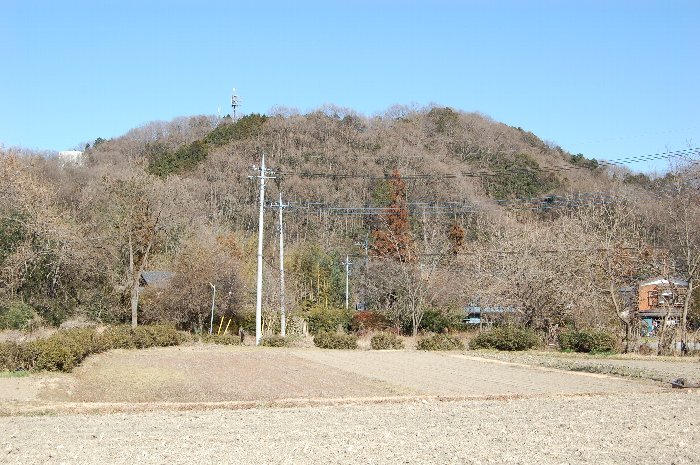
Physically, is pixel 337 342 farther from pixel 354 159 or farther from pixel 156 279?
pixel 354 159

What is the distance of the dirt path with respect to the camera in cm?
923

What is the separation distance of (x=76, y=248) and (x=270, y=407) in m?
33.3

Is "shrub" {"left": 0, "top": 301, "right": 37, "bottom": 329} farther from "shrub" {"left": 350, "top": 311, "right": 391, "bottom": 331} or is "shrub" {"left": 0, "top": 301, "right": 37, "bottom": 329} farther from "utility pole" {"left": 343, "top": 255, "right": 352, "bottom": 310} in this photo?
"utility pole" {"left": 343, "top": 255, "right": 352, "bottom": 310}

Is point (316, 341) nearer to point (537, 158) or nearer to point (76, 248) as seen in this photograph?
point (76, 248)

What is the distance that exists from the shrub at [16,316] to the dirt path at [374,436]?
2970 cm

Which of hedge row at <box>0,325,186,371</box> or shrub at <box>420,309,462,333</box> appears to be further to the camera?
shrub at <box>420,309,462,333</box>

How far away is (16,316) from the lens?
135 feet

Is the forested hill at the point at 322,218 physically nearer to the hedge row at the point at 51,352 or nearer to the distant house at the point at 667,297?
the distant house at the point at 667,297

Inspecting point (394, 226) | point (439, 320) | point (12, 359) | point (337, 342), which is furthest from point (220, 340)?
point (394, 226)

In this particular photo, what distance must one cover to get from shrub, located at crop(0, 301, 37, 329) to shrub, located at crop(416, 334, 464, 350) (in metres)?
22.1

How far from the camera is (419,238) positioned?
5991 cm

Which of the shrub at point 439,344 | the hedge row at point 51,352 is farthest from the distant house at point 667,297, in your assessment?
the hedge row at point 51,352

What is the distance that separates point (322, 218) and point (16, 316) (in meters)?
31.9

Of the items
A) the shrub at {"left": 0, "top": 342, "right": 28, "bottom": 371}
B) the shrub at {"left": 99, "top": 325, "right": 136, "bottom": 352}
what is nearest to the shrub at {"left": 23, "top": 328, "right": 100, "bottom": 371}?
the shrub at {"left": 0, "top": 342, "right": 28, "bottom": 371}
